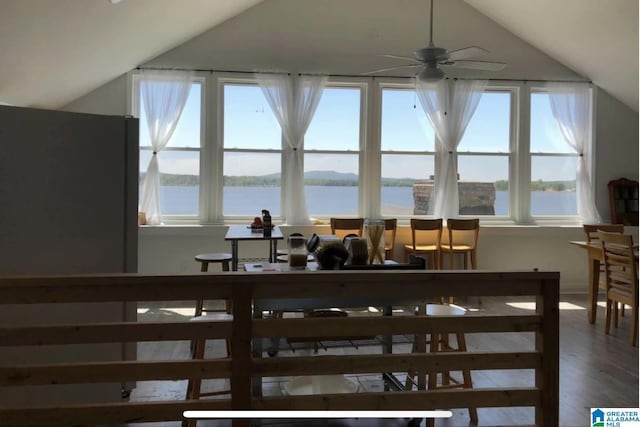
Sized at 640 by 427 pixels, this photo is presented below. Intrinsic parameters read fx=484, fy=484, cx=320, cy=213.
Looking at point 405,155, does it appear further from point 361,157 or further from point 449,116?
point 449,116

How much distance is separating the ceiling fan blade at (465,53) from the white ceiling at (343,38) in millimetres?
1821

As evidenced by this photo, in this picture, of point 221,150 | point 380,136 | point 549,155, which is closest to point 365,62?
point 380,136

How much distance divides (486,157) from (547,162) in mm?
860

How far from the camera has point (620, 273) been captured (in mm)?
4215

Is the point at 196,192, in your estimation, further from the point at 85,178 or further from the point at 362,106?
the point at 85,178

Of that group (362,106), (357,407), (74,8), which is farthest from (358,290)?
(362,106)

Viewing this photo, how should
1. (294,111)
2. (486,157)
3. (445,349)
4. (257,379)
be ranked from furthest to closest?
(486,157)
(294,111)
(445,349)
(257,379)

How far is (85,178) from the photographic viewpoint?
256cm

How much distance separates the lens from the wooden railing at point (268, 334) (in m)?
1.68

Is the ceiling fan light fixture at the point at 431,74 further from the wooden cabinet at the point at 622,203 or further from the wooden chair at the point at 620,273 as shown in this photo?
the wooden cabinet at the point at 622,203

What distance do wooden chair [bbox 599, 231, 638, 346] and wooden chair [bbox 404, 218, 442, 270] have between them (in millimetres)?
1787

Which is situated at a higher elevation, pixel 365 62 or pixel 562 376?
pixel 365 62

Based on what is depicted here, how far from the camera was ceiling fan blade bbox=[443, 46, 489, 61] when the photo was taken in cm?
406

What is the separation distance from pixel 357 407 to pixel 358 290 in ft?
1.39
